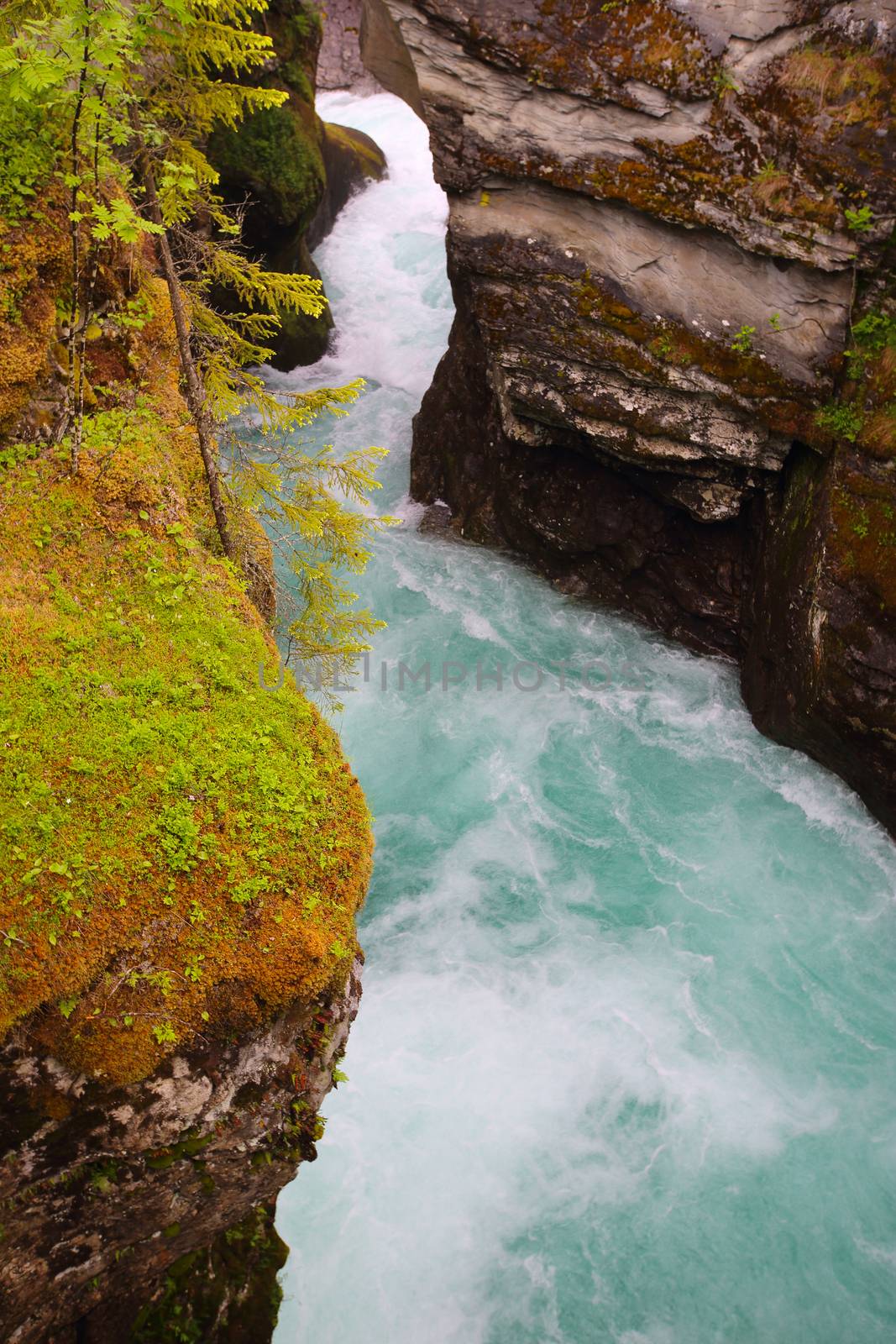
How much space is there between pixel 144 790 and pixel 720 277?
10.3 meters

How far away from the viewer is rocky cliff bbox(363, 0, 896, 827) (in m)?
10.7

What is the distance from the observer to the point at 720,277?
1203cm

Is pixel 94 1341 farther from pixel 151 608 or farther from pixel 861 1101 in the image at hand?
pixel 861 1101

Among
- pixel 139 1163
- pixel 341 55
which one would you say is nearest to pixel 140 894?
pixel 139 1163

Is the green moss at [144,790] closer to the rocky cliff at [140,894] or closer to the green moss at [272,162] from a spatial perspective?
the rocky cliff at [140,894]

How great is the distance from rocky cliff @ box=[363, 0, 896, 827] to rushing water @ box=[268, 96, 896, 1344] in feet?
6.64

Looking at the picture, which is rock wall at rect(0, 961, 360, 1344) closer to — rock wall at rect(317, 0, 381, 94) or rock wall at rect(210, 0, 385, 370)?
rock wall at rect(210, 0, 385, 370)

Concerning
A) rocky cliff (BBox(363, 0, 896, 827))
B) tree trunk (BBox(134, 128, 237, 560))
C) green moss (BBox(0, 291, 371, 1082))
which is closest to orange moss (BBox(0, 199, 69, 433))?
green moss (BBox(0, 291, 371, 1082))

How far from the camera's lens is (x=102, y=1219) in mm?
5953

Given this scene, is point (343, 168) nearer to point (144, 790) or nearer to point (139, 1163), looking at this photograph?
point (144, 790)

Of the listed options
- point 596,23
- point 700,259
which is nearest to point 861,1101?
point 700,259

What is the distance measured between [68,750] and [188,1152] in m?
2.93

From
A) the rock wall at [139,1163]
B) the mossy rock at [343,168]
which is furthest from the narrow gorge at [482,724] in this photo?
the mossy rock at [343,168]

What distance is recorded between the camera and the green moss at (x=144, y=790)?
5.79 metres
